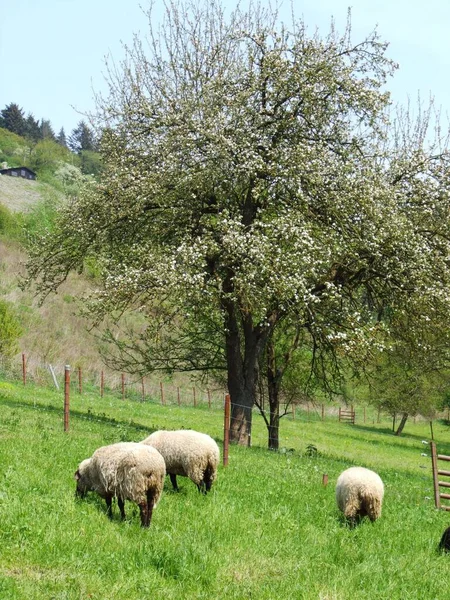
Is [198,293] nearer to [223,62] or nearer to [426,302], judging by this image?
[426,302]

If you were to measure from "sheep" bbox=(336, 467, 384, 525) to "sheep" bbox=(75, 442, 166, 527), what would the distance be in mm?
3265

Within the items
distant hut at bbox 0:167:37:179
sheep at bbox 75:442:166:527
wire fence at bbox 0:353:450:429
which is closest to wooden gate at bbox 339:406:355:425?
wire fence at bbox 0:353:450:429

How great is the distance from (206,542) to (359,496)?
3288 mm

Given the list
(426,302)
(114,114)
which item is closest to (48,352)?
(114,114)

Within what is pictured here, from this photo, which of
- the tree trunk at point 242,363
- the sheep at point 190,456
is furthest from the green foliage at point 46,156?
the sheep at point 190,456

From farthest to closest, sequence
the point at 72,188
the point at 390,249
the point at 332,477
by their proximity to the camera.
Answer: the point at 72,188 < the point at 390,249 < the point at 332,477

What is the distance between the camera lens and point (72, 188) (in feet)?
277

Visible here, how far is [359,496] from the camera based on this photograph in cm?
1124

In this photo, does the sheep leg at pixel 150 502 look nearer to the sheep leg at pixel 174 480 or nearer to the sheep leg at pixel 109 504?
the sheep leg at pixel 109 504

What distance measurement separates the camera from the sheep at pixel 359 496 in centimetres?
1120

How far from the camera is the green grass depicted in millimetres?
7605

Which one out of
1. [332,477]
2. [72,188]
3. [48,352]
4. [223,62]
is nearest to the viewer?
[332,477]

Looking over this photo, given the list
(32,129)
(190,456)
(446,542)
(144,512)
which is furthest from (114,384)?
(32,129)

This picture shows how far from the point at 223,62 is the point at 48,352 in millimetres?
25103
